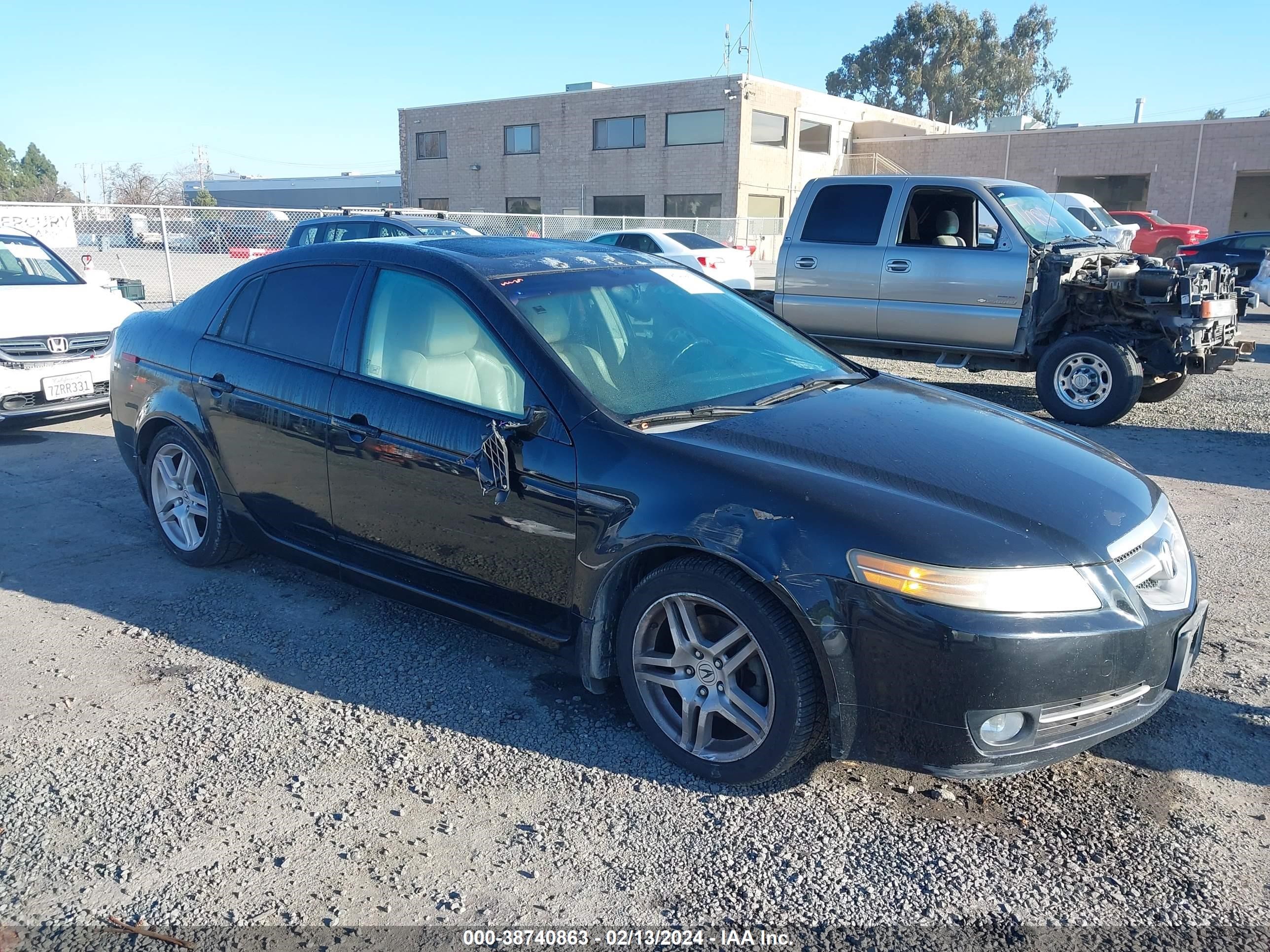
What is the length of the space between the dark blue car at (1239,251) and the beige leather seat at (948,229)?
44.4 ft

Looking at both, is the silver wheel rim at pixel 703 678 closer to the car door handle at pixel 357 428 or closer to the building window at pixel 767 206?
the car door handle at pixel 357 428

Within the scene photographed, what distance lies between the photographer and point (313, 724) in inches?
138

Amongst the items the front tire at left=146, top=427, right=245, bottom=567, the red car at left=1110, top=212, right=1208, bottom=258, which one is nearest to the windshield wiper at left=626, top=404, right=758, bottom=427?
the front tire at left=146, top=427, right=245, bottom=567

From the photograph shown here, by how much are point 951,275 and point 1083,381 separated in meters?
1.49

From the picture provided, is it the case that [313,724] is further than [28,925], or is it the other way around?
[313,724]

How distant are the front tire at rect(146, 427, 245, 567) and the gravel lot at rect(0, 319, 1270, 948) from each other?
438mm

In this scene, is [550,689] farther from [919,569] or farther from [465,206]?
[465,206]

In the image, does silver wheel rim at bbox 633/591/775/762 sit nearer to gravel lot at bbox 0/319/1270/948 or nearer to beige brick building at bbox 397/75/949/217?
gravel lot at bbox 0/319/1270/948

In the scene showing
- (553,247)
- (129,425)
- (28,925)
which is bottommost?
(28,925)

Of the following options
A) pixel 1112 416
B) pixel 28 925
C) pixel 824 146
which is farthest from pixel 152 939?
pixel 824 146

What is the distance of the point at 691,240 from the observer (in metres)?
18.6

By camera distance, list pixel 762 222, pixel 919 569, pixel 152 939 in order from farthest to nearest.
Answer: pixel 762 222 < pixel 919 569 < pixel 152 939

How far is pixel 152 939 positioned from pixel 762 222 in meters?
35.5

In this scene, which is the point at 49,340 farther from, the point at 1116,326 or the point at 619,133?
the point at 619,133
